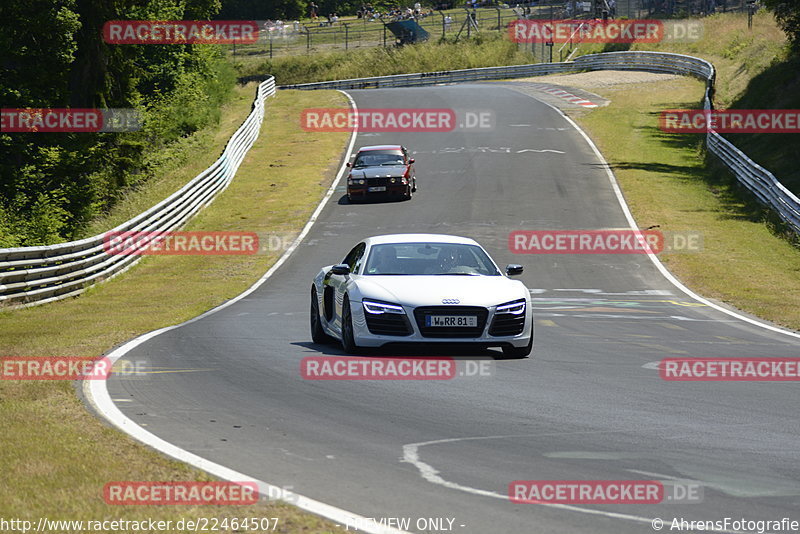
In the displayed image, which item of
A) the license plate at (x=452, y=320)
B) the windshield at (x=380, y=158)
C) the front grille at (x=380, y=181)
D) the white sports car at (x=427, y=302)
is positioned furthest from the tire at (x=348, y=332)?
the windshield at (x=380, y=158)

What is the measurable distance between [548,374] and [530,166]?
31.9 m

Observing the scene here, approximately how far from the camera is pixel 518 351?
12.4 meters

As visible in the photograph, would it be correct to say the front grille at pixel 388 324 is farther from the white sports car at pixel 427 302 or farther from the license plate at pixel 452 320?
the license plate at pixel 452 320

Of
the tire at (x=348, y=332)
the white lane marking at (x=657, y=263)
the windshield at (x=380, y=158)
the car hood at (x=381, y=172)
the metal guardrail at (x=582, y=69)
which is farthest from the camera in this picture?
the metal guardrail at (x=582, y=69)

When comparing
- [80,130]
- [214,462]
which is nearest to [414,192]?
[80,130]

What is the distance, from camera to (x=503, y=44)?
283 feet

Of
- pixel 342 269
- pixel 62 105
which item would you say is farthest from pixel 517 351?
pixel 62 105

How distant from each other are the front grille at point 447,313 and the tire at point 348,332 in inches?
32.1

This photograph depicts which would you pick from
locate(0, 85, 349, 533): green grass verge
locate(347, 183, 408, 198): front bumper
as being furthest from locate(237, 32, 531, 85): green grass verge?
locate(347, 183, 408, 198): front bumper

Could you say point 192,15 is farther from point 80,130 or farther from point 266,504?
point 266,504

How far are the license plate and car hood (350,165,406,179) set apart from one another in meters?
25.2

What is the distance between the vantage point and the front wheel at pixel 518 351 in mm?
12305

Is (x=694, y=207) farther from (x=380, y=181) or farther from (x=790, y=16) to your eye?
(x=790, y=16)

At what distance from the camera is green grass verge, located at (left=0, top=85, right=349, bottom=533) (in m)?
6.10
